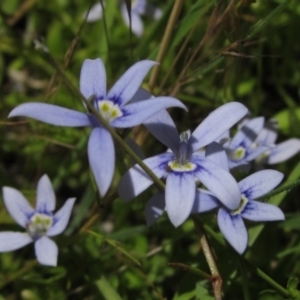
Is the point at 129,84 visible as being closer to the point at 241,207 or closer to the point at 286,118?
the point at 241,207

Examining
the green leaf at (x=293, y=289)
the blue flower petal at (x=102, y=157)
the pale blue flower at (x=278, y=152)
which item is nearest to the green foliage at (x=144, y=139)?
the green leaf at (x=293, y=289)

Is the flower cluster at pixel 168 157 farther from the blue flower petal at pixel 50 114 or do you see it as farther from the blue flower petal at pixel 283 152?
the blue flower petal at pixel 283 152

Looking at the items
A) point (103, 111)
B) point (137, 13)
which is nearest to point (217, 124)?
point (103, 111)

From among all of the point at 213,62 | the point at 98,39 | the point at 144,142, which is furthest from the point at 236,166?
the point at 98,39

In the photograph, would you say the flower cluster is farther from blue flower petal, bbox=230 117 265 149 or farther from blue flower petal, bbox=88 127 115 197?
blue flower petal, bbox=230 117 265 149

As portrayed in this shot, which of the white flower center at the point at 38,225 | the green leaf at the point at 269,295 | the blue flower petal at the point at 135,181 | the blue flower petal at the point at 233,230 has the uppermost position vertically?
the blue flower petal at the point at 135,181
